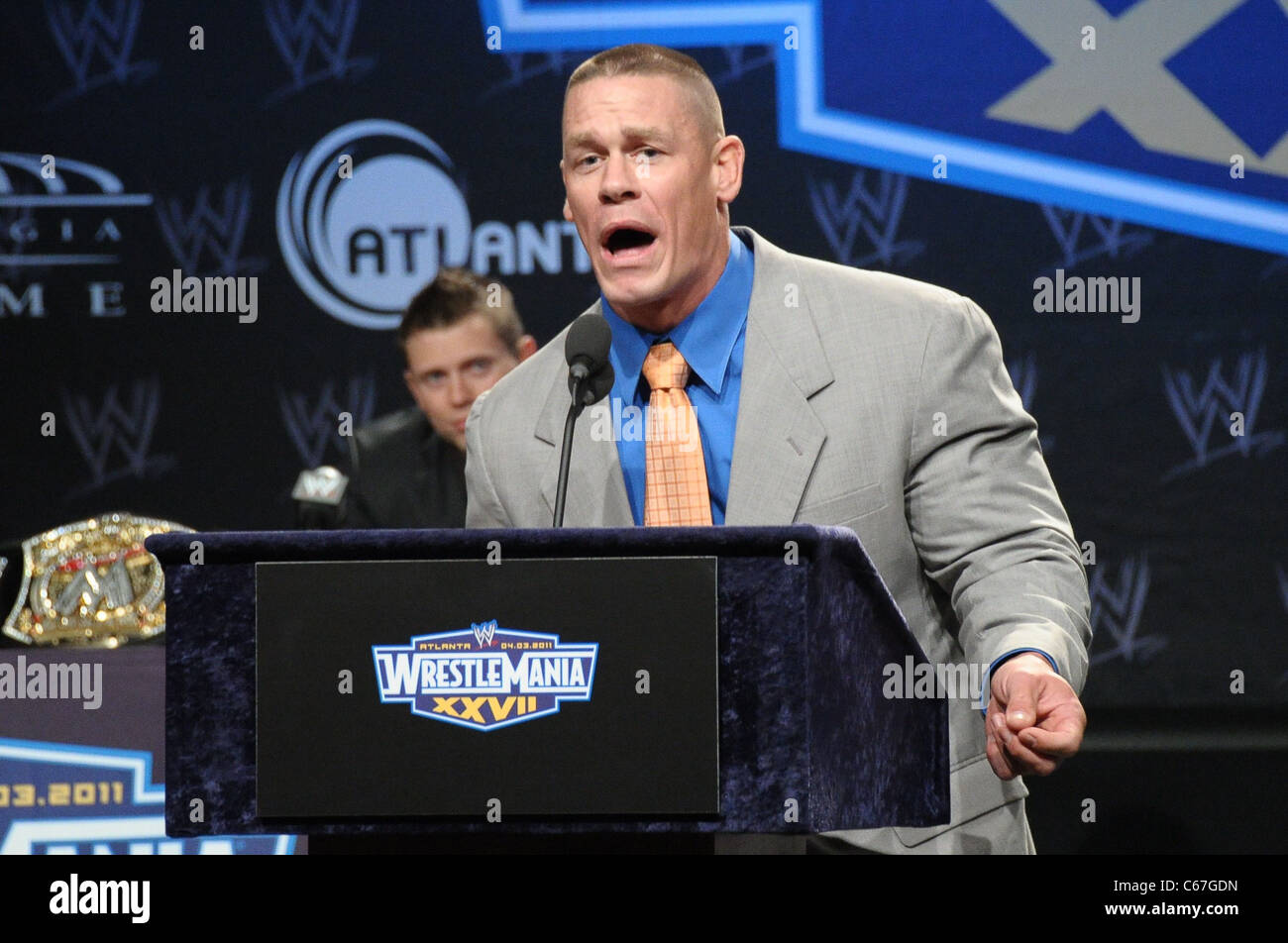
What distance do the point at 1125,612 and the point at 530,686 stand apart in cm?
291

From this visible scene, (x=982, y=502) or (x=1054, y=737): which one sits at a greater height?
(x=982, y=502)

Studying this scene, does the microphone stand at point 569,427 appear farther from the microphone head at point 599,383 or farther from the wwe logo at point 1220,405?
the wwe logo at point 1220,405

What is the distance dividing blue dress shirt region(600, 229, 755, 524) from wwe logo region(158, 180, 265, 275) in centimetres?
224

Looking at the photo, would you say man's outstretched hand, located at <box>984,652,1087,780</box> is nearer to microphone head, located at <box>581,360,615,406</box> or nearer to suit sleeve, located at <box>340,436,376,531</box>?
microphone head, located at <box>581,360,615,406</box>

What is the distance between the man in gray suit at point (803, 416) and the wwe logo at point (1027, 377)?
1905 millimetres

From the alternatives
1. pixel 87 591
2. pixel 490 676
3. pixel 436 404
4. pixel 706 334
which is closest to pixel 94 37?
pixel 436 404

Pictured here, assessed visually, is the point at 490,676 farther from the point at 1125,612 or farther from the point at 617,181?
the point at 1125,612

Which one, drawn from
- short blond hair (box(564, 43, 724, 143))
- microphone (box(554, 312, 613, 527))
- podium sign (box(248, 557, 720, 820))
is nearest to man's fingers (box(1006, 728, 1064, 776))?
podium sign (box(248, 557, 720, 820))

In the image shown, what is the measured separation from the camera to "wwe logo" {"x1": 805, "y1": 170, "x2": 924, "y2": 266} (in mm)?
4043

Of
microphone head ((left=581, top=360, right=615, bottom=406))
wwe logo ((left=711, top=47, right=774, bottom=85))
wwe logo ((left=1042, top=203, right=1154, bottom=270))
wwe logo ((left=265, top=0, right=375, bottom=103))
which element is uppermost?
wwe logo ((left=265, top=0, right=375, bottom=103))

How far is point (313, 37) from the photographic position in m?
4.22

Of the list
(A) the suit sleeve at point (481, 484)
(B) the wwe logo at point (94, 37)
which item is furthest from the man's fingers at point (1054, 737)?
(B) the wwe logo at point (94, 37)
